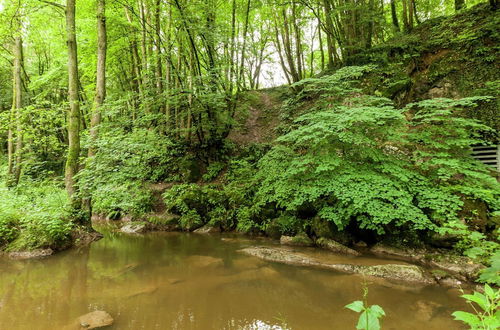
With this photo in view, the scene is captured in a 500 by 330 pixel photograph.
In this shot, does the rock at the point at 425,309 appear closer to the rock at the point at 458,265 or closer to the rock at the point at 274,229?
the rock at the point at 458,265

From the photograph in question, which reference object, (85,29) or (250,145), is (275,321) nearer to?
(250,145)

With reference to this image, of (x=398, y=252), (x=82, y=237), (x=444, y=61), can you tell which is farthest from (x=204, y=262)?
(x=444, y=61)

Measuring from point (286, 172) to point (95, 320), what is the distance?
4900 millimetres

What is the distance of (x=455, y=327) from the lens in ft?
11.5

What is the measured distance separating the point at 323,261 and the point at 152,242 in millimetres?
5534

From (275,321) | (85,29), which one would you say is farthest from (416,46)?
(85,29)

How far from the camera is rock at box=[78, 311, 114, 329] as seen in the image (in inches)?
144

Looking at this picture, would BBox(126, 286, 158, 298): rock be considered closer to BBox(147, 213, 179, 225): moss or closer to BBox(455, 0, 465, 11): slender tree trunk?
BBox(147, 213, 179, 225): moss

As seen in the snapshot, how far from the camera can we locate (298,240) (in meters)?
7.53

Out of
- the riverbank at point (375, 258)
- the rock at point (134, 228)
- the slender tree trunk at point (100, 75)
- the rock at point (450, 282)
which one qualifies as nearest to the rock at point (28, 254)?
the slender tree trunk at point (100, 75)

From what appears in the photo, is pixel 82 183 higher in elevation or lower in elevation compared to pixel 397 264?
higher

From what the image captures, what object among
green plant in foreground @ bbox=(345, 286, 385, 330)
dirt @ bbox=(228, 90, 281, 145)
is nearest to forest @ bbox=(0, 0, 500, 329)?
green plant in foreground @ bbox=(345, 286, 385, 330)

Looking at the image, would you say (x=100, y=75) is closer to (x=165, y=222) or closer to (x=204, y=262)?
(x=165, y=222)

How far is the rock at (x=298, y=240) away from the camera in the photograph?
293 inches
